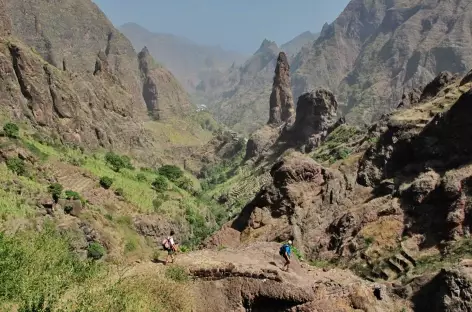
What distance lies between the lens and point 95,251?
49.1 m

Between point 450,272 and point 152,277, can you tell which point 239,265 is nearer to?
point 152,277

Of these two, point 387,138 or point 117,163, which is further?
point 117,163

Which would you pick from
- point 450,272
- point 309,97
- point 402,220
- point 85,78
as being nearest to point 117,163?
point 85,78

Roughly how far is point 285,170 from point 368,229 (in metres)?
10.1

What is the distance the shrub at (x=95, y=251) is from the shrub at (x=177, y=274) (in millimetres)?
28309

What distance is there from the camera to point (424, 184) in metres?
33.3

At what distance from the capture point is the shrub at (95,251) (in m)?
48.5

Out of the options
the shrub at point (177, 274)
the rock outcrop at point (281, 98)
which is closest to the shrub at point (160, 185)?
the shrub at point (177, 274)

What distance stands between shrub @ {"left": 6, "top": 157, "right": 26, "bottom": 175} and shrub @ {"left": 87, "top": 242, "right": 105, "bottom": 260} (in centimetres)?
1632

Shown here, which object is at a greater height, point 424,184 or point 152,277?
point 424,184

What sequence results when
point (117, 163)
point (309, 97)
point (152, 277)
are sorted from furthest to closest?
point (309, 97), point (117, 163), point (152, 277)

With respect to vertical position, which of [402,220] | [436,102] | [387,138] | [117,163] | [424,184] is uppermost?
[436,102]

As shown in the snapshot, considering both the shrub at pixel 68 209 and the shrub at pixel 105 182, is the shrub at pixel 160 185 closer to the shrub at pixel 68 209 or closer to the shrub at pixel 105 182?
the shrub at pixel 105 182

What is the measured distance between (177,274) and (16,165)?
147ft
